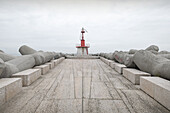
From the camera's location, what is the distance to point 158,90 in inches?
82.8

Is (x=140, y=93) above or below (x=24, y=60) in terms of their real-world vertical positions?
below

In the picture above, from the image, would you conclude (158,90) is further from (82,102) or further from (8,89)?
(8,89)

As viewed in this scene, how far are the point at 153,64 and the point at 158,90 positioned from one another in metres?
1.30

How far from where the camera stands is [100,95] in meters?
2.53

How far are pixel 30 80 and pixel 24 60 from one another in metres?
1.15

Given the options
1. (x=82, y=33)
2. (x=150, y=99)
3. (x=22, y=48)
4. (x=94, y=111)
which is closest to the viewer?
(x=94, y=111)

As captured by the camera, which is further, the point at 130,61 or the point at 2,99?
the point at 130,61

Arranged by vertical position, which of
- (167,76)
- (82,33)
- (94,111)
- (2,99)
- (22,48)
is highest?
(82,33)

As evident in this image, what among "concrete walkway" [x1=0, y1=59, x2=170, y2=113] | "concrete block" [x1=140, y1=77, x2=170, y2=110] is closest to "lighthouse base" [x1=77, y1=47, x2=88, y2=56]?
"concrete walkway" [x1=0, y1=59, x2=170, y2=113]

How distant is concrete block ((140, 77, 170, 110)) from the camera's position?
6.20 ft

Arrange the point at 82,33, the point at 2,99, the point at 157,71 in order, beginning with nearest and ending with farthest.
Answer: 1. the point at 2,99
2. the point at 157,71
3. the point at 82,33

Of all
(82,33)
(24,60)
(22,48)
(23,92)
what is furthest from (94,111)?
(82,33)

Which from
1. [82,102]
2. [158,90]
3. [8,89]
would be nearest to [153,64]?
[158,90]

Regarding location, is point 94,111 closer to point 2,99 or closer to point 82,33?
point 2,99
